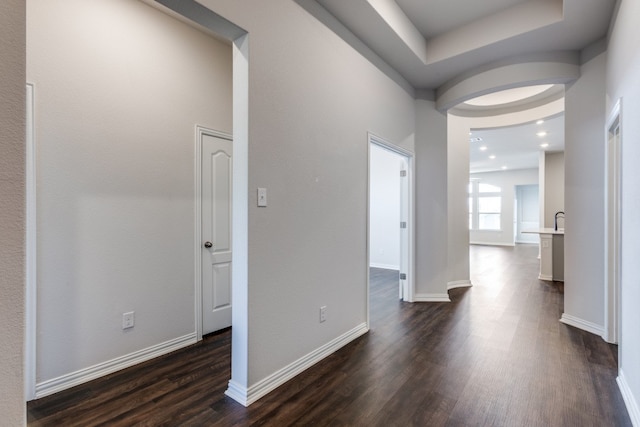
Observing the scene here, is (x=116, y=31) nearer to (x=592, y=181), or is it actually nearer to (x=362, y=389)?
(x=362, y=389)

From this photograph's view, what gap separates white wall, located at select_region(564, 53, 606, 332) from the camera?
10.2 feet

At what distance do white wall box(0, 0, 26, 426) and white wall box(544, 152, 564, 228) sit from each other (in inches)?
407

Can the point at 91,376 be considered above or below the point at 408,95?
below

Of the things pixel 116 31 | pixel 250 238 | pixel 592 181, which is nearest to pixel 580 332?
pixel 592 181

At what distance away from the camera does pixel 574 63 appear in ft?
10.7

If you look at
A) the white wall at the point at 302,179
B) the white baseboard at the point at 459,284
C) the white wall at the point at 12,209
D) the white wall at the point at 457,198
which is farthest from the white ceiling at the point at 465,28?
the white baseboard at the point at 459,284

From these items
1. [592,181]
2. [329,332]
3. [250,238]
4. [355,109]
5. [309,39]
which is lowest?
[329,332]

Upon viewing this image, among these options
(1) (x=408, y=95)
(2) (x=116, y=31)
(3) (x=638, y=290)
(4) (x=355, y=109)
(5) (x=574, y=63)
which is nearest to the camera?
(3) (x=638, y=290)

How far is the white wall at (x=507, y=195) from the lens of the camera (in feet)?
37.4

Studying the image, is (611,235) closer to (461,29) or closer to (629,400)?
(629,400)

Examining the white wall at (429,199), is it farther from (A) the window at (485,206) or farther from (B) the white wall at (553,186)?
(A) the window at (485,206)

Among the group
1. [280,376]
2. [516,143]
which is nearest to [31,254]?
[280,376]

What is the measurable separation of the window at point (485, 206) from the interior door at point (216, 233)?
11535 mm

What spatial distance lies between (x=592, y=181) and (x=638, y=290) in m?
1.88
